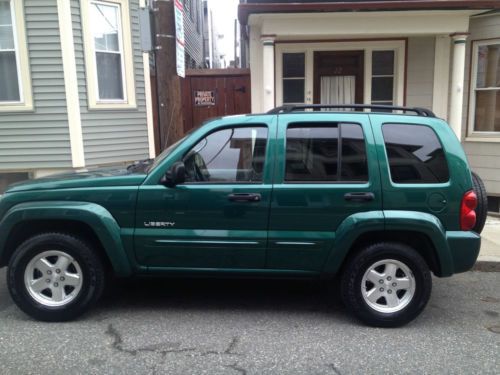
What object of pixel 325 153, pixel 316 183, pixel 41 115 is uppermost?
pixel 41 115

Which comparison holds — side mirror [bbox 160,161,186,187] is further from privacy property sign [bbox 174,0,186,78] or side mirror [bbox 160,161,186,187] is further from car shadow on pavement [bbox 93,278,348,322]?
privacy property sign [bbox 174,0,186,78]

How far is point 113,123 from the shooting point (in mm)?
8664

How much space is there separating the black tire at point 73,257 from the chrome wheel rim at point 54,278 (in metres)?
0.02

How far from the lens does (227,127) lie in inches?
162

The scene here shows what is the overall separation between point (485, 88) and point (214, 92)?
508 cm

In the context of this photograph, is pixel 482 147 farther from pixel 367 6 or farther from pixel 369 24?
pixel 367 6

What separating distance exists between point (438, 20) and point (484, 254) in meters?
4.25

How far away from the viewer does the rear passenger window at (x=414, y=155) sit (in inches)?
153

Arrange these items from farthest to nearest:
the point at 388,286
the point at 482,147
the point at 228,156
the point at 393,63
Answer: the point at 393,63
the point at 482,147
the point at 228,156
the point at 388,286

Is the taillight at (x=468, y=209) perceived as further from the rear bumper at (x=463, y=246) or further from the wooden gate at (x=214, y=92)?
Result: the wooden gate at (x=214, y=92)

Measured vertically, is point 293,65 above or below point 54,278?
above

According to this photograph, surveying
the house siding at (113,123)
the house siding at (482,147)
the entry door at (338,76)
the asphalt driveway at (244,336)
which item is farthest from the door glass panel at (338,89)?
the asphalt driveway at (244,336)

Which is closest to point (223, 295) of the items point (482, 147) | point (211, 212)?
point (211, 212)

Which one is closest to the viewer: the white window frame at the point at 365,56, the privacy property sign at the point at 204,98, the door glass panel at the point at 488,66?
the door glass panel at the point at 488,66
